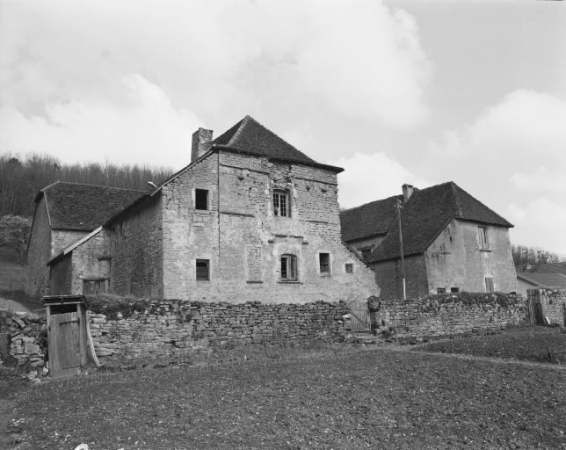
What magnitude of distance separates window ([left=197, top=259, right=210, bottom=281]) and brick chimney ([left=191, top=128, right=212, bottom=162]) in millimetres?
6916

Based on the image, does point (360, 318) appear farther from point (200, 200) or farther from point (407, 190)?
point (407, 190)

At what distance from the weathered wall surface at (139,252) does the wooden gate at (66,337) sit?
5.83m

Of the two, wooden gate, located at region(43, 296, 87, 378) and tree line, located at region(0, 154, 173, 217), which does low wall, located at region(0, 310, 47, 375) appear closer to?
wooden gate, located at region(43, 296, 87, 378)

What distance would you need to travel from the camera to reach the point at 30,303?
30.1m

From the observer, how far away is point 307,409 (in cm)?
858

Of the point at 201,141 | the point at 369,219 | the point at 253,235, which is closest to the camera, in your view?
the point at 253,235

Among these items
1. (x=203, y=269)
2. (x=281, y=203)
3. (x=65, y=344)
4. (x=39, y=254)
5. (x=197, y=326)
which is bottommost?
(x=65, y=344)

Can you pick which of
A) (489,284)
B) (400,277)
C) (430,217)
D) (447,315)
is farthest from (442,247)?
(447,315)

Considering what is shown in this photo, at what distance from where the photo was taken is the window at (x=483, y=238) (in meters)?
31.1

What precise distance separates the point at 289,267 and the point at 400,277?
923 cm

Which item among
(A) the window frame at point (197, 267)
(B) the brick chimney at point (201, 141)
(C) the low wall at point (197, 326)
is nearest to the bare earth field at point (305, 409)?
(C) the low wall at point (197, 326)

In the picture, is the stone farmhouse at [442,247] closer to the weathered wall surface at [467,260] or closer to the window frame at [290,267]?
the weathered wall surface at [467,260]

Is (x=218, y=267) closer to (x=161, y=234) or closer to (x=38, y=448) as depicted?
(x=161, y=234)

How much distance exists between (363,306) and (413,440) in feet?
42.5
